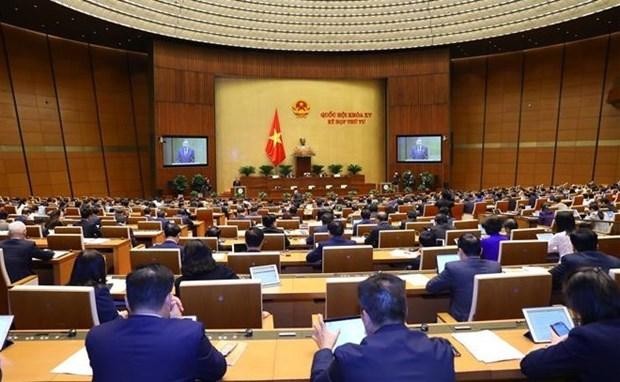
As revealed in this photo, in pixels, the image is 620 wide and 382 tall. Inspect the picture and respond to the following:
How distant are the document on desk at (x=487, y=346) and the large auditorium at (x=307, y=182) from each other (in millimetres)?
16

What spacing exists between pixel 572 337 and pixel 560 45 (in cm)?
2235

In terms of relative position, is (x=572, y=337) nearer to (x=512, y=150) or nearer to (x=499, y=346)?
(x=499, y=346)

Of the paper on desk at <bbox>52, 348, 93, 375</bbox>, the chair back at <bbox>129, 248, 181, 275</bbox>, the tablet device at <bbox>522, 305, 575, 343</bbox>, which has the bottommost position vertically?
the chair back at <bbox>129, 248, 181, 275</bbox>

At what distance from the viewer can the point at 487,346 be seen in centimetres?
268

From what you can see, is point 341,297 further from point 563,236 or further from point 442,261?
point 563,236

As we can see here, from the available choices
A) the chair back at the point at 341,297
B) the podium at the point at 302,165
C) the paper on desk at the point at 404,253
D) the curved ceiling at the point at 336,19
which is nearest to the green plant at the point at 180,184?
the podium at the point at 302,165

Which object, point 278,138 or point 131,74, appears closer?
point 131,74

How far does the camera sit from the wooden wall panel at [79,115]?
1877cm

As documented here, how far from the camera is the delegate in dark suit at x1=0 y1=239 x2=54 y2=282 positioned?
5234mm

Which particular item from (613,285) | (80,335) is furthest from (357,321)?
(80,335)

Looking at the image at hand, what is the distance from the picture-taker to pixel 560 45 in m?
21.2

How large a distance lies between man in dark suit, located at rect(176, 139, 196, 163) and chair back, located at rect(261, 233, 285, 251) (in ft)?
48.4

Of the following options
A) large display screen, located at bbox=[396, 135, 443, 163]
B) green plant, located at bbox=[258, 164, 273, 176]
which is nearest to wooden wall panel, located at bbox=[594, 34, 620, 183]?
large display screen, located at bbox=[396, 135, 443, 163]

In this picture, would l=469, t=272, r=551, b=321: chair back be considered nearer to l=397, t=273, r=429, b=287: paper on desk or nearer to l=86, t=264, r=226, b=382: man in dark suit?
l=397, t=273, r=429, b=287: paper on desk
